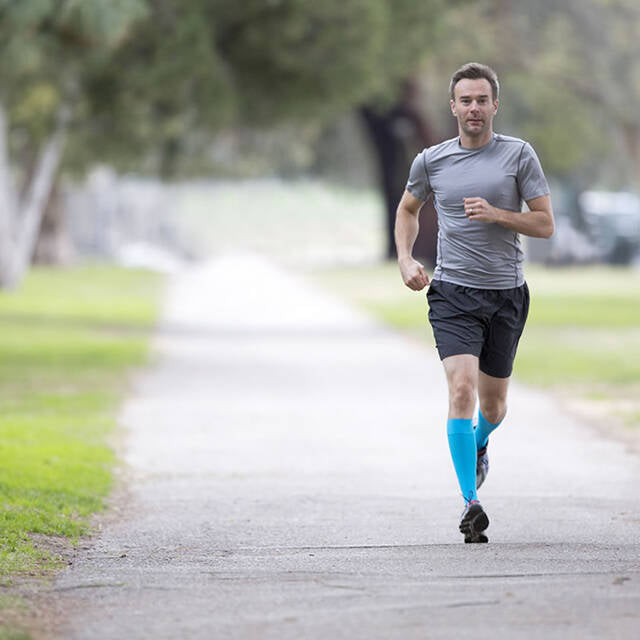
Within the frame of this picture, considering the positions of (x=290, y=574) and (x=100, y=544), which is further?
(x=100, y=544)

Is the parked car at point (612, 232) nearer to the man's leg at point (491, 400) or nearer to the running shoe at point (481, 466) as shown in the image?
the running shoe at point (481, 466)

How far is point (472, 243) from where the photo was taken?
7078 millimetres

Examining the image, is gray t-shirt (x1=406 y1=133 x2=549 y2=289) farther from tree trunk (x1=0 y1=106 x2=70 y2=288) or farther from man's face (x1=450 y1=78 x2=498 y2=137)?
tree trunk (x1=0 y1=106 x2=70 y2=288)

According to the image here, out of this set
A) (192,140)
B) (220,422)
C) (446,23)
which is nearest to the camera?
(220,422)

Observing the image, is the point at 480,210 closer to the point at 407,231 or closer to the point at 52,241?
the point at 407,231

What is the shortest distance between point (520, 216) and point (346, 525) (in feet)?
5.49

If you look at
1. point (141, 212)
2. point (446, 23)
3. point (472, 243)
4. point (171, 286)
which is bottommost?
point (472, 243)

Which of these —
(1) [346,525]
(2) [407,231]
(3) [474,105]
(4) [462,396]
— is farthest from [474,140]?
(1) [346,525]

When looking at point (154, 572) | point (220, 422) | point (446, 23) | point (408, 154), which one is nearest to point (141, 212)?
point (408, 154)

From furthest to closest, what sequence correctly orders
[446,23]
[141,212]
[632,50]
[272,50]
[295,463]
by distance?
[141,212], [632,50], [446,23], [272,50], [295,463]

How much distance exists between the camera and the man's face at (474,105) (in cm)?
689

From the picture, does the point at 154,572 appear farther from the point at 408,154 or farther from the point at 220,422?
the point at 408,154

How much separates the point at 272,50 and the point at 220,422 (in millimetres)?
14678

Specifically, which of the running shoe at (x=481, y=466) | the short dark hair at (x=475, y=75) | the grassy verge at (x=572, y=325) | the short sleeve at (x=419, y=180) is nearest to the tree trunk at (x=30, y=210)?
the grassy verge at (x=572, y=325)
